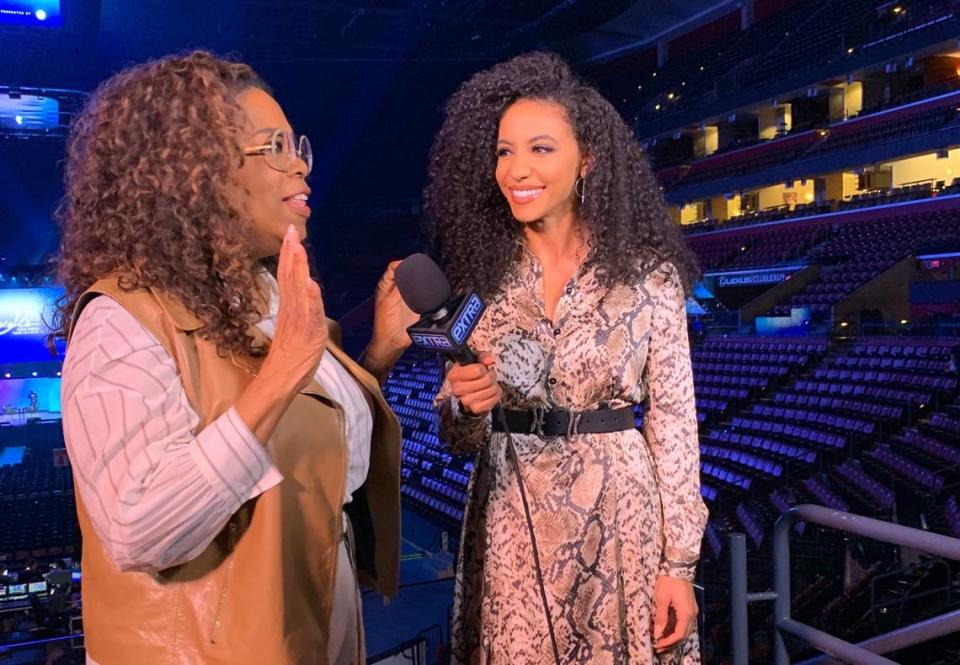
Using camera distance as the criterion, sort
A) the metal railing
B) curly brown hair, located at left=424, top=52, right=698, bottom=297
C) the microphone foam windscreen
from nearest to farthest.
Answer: the microphone foam windscreen, the metal railing, curly brown hair, located at left=424, top=52, right=698, bottom=297

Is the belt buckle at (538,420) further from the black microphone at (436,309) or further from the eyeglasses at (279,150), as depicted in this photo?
the eyeglasses at (279,150)

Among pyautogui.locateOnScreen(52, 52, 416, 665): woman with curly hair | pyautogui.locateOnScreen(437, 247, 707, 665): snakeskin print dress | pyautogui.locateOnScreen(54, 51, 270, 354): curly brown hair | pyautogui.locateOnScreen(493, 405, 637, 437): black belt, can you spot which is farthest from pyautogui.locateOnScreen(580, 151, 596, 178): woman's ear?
pyautogui.locateOnScreen(54, 51, 270, 354): curly brown hair

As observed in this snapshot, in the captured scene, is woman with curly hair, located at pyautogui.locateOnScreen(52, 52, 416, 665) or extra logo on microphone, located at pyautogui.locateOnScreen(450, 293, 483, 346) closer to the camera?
woman with curly hair, located at pyautogui.locateOnScreen(52, 52, 416, 665)

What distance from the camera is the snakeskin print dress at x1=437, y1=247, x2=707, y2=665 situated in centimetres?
150

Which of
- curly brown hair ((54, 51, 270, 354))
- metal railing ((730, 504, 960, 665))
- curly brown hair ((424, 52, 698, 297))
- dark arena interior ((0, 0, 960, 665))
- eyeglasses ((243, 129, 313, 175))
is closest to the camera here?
curly brown hair ((54, 51, 270, 354))

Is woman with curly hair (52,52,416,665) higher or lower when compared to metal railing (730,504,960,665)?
higher

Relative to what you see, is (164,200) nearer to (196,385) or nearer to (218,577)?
(196,385)

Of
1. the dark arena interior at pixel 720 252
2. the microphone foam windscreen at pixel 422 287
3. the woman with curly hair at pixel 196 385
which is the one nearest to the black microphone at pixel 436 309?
the microphone foam windscreen at pixel 422 287

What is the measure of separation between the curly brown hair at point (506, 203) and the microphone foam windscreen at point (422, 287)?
1.18 feet

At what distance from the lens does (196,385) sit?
3.30ft

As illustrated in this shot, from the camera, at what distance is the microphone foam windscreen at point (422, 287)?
1265 mm

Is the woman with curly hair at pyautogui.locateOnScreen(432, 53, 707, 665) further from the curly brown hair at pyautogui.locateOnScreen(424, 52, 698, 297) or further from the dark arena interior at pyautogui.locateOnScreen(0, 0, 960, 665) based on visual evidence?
the dark arena interior at pyautogui.locateOnScreen(0, 0, 960, 665)

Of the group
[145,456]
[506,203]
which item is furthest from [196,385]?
[506,203]

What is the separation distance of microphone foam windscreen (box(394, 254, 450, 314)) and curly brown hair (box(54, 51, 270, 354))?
0.24 meters
